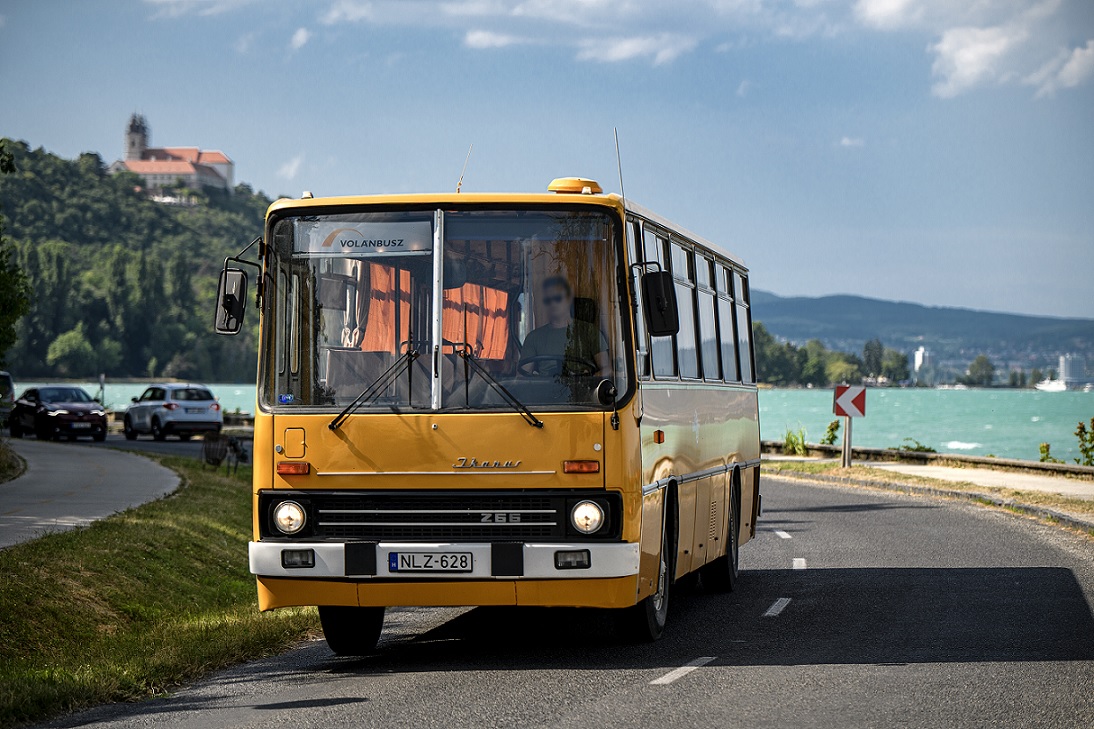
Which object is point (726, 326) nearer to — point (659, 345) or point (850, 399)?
point (659, 345)

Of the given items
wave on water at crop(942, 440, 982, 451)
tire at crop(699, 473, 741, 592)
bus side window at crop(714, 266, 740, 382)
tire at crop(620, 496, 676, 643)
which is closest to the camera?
tire at crop(620, 496, 676, 643)

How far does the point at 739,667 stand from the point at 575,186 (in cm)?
326

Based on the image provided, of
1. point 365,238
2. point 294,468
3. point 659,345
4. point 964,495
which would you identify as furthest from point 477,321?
point 964,495

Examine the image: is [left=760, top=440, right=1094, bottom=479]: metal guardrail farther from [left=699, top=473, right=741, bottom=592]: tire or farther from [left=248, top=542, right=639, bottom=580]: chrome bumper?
[left=248, top=542, right=639, bottom=580]: chrome bumper

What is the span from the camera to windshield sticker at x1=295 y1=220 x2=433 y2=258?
10.2 metres

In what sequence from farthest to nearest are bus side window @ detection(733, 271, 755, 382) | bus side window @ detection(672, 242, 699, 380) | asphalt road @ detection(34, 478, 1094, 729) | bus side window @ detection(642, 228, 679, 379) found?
bus side window @ detection(733, 271, 755, 382)
bus side window @ detection(672, 242, 699, 380)
bus side window @ detection(642, 228, 679, 379)
asphalt road @ detection(34, 478, 1094, 729)

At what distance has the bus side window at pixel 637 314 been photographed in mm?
10242

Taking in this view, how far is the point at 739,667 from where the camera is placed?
391 inches

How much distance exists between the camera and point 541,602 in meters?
9.73

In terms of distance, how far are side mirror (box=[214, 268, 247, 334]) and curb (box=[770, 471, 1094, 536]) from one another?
1324 centimetres

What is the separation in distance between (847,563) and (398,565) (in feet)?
27.1

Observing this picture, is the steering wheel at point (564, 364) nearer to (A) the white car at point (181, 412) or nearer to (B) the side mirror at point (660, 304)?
(B) the side mirror at point (660, 304)

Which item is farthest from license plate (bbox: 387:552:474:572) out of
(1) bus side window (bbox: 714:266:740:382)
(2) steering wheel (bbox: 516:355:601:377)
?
(1) bus side window (bbox: 714:266:740:382)

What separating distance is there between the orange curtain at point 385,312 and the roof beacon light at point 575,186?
1.20m
